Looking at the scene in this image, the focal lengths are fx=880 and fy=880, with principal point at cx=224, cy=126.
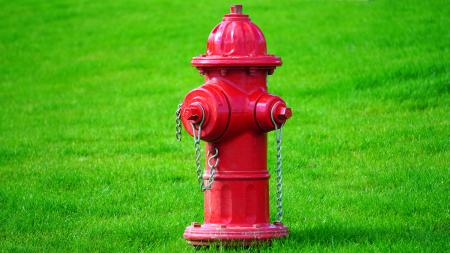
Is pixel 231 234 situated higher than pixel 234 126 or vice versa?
pixel 234 126

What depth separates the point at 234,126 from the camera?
19.5ft

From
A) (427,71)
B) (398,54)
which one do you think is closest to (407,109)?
(427,71)

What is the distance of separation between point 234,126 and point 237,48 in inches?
20.7

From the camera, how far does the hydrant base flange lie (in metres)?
5.88

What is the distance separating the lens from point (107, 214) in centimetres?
751

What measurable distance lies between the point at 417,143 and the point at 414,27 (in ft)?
23.5

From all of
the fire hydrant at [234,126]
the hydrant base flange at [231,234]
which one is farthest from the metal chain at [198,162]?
the hydrant base flange at [231,234]

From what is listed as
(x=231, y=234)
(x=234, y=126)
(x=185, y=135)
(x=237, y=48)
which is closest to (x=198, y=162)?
(x=234, y=126)

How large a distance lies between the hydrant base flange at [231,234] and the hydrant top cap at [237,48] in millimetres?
1098

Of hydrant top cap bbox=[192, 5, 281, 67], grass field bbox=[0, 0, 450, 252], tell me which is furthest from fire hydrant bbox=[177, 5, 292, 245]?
grass field bbox=[0, 0, 450, 252]

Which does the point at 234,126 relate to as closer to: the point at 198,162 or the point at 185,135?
the point at 198,162

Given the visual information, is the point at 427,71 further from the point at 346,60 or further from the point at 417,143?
the point at 417,143

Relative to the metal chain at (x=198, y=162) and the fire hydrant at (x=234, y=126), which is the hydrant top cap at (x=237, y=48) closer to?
the fire hydrant at (x=234, y=126)

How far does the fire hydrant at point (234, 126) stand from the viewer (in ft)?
19.3
